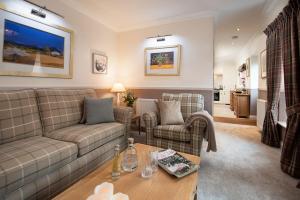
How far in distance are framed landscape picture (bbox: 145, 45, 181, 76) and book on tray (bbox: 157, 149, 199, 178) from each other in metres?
2.25

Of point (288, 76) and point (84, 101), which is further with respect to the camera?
point (84, 101)

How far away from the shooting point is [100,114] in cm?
244

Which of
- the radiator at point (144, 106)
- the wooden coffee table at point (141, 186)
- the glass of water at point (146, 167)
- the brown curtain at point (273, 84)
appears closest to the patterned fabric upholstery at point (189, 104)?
the radiator at point (144, 106)

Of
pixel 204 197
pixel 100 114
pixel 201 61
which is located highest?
pixel 201 61

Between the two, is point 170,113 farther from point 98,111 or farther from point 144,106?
point 144,106

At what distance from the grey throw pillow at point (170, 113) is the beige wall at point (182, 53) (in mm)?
901

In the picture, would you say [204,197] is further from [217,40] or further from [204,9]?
[217,40]

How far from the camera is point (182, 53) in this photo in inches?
133

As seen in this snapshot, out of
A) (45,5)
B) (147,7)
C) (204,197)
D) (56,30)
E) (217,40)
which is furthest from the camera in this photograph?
(217,40)

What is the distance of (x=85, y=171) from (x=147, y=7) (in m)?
2.87

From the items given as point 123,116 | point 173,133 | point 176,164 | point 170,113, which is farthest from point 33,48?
point 176,164

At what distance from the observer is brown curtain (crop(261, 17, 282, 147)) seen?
2.76 metres

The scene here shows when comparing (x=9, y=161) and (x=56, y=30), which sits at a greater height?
(x=56, y=30)

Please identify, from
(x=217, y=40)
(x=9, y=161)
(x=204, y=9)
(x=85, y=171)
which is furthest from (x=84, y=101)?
(x=217, y=40)
